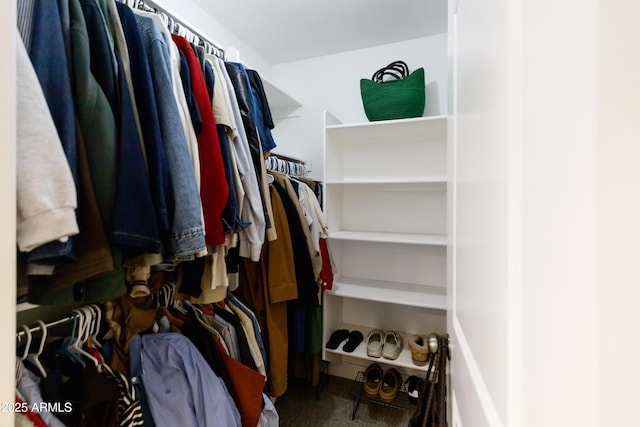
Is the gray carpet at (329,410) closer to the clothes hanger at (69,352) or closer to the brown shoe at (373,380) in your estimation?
the brown shoe at (373,380)

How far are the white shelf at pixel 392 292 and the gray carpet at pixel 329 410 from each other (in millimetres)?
648

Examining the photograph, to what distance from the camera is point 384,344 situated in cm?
187

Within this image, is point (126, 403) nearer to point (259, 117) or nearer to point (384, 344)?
point (259, 117)

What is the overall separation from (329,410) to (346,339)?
433 mm

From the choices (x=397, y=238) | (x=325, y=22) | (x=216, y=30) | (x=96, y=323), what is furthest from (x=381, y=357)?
(x=216, y=30)

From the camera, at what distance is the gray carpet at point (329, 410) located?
5.38 feet

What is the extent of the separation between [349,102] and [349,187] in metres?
0.66

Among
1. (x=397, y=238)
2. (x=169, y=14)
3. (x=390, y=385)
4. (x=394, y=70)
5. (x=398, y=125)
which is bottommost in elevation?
(x=390, y=385)

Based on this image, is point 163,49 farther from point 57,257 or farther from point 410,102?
point 410,102

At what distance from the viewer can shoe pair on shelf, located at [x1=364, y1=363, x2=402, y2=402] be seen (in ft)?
5.73

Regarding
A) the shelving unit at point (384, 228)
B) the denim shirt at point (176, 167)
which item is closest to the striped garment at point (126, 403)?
the denim shirt at point (176, 167)

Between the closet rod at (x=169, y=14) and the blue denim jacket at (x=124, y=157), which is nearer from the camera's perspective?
the blue denim jacket at (x=124, y=157)

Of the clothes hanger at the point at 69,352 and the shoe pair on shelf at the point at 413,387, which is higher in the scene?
the clothes hanger at the point at 69,352

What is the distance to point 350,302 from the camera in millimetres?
2180
